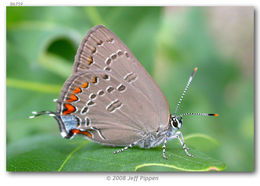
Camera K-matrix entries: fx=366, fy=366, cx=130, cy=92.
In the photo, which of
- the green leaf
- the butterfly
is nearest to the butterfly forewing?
the butterfly

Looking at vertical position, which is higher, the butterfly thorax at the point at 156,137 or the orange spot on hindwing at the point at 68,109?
the orange spot on hindwing at the point at 68,109

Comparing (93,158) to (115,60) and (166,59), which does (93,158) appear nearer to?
(115,60)

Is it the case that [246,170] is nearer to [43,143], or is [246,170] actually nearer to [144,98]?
[144,98]

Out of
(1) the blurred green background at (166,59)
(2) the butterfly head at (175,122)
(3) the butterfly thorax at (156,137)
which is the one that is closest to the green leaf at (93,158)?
(3) the butterfly thorax at (156,137)

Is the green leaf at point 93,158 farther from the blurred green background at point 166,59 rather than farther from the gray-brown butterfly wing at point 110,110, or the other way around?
the blurred green background at point 166,59

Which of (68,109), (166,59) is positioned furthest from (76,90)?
(166,59)
